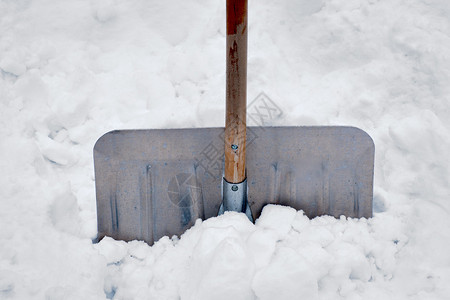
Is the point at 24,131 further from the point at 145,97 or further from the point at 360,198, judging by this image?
the point at 360,198

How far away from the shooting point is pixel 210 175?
5.33ft

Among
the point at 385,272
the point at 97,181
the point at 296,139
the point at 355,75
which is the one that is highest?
the point at 355,75

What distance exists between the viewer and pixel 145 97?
7.09 ft

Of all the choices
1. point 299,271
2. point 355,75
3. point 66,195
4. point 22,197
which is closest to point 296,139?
point 299,271

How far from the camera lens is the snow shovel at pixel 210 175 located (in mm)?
1592

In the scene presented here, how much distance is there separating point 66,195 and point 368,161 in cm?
130

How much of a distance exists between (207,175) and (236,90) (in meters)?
0.43

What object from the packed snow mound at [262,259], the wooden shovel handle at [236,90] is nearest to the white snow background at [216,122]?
the packed snow mound at [262,259]

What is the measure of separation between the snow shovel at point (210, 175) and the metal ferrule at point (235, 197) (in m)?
0.02

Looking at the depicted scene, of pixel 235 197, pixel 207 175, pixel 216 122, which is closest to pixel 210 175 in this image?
pixel 207 175

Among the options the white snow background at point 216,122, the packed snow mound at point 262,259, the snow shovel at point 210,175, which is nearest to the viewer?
the packed snow mound at point 262,259

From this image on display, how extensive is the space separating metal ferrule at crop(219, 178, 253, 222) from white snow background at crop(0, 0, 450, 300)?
0.19 feet

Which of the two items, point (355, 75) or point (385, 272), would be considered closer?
point (385, 272)

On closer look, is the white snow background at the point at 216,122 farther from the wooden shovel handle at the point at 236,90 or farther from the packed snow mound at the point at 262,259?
the wooden shovel handle at the point at 236,90
